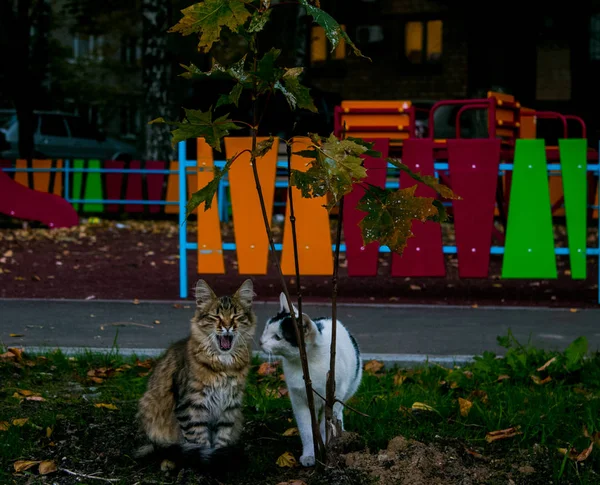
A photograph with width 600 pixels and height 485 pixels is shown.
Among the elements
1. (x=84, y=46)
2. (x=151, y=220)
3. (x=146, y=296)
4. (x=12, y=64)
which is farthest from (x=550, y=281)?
(x=84, y=46)

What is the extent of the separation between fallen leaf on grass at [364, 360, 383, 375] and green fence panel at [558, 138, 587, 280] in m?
3.32

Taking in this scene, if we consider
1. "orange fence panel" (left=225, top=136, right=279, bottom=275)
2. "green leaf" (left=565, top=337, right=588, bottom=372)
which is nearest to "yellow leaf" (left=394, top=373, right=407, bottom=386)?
"green leaf" (left=565, top=337, right=588, bottom=372)

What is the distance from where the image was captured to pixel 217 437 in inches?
150

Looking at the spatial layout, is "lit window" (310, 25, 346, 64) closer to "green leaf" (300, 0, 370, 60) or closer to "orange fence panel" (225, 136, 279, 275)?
"orange fence panel" (225, 136, 279, 275)

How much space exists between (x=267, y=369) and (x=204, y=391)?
5.97ft

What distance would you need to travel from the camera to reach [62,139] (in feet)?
87.0

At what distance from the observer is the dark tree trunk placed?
21.3 m

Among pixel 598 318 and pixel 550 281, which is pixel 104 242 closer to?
pixel 550 281

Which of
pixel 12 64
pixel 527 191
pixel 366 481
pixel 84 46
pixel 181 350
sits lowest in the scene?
pixel 366 481

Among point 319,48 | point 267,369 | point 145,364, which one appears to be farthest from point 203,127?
point 319,48

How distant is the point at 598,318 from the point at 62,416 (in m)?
4.87

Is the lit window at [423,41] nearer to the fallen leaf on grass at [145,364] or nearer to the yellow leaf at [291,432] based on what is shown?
the fallen leaf on grass at [145,364]

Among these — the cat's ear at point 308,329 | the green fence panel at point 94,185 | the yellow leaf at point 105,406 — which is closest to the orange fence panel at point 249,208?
the yellow leaf at point 105,406

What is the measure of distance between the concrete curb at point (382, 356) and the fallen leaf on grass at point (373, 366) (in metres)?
0.05
